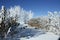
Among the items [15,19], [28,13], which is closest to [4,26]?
[15,19]

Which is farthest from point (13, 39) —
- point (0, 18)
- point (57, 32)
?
point (57, 32)

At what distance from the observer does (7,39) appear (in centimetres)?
368

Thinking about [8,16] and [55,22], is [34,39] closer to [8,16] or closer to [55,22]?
[8,16]

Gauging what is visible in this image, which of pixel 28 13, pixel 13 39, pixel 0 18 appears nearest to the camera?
pixel 0 18

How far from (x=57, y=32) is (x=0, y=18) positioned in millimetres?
2439

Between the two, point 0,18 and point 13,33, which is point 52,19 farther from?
point 0,18

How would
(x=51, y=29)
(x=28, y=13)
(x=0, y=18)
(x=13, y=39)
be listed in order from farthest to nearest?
1. (x=28, y=13)
2. (x=51, y=29)
3. (x=13, y=39)
4. (x=0, y=18)

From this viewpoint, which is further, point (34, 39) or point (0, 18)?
point (34, 39)

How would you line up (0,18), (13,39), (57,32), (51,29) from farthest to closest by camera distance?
(51,29) → (57,32) → (13,39) → (0,18)

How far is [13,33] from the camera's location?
394 cm

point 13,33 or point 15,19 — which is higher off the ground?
point 15,19

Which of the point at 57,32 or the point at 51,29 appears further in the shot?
the point at 51,29

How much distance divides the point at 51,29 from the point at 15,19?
84.4 inches

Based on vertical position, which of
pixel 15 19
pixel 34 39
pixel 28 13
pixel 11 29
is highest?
pixel 28 13
